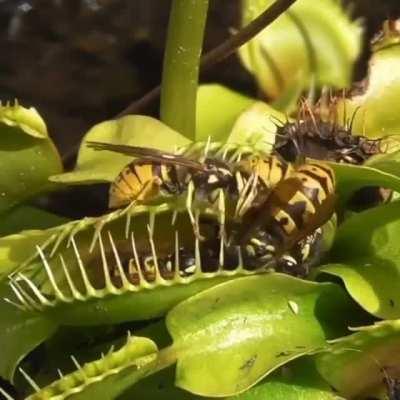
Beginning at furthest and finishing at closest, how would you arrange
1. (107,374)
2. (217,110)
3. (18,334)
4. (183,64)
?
(217,110)
(183,64)
(18,334)
(107,374)

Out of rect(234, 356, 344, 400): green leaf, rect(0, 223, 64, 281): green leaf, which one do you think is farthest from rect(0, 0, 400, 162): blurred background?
rect(234, 356, 344, 400): green leaf

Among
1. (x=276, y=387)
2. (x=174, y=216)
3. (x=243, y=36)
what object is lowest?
(x=276, y=387)

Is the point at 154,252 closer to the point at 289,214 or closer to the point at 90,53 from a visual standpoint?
the point at 289,214

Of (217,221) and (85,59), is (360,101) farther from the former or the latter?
(85,59)

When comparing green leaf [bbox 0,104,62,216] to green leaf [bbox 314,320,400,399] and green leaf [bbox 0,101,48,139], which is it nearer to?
green leaf [bbox 0,101,48,139]

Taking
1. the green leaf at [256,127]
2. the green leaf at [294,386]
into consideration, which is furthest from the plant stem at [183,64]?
the green leaf at [294,386]

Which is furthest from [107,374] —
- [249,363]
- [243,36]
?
[243,36]
